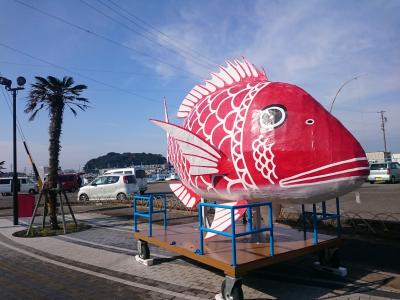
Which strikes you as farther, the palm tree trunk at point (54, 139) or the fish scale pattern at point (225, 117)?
the palm tree trunk at point (54, 139)

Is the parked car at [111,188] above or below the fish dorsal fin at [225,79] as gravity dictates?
below

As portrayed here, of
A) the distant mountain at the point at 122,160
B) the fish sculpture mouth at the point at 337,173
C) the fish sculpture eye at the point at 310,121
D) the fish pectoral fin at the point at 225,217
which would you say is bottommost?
the fish pectoral fin at the point at 225,217

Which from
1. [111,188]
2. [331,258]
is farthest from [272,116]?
[111,188]

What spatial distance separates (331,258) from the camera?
249 inches

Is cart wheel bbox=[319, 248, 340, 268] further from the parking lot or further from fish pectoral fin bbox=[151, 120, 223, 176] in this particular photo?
fish pectoral fin bbox=[151, 120, 223, 176]

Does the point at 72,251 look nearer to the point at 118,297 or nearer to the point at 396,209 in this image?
the point at 118,297

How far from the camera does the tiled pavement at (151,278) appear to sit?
5445 millimetres

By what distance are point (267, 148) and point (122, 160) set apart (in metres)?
170

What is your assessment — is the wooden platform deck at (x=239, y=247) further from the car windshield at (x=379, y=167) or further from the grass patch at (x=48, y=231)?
the car windshield at (x=379, y=167)

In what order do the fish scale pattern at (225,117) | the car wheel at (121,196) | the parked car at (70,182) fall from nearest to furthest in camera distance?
1. the fish scale pattern at (225,117)
2. the car wheel at (121,196)
3. the parked car at (70,182)

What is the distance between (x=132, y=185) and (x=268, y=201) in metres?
17.7

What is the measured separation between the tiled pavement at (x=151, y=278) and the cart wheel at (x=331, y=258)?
0.99ft

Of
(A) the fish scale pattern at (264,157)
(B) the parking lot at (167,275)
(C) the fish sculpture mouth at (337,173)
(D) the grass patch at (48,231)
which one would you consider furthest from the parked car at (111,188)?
(C) the fish sculpture mouth at (337,173)

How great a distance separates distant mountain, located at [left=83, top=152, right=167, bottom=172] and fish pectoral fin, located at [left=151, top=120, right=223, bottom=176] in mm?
160575
